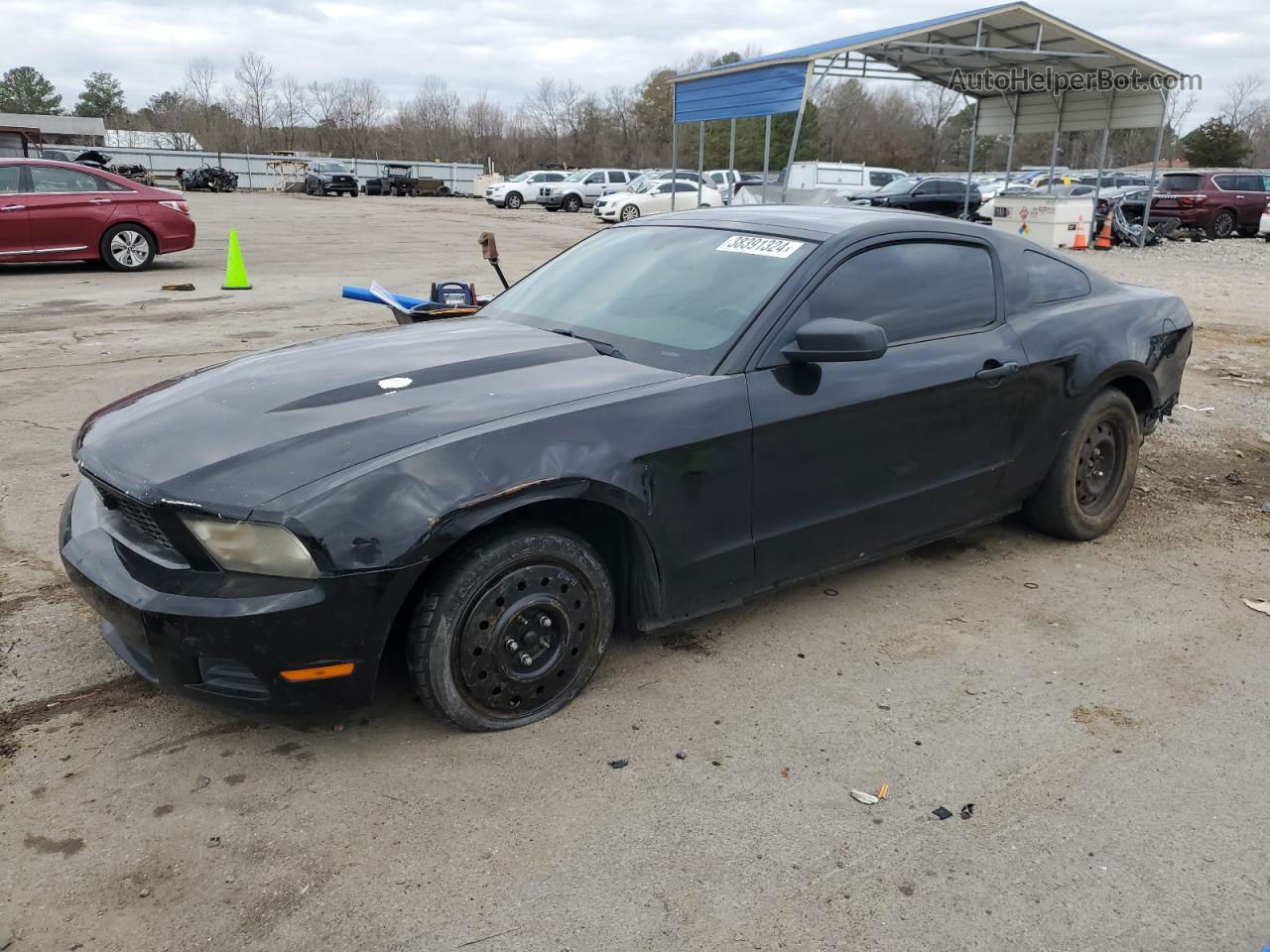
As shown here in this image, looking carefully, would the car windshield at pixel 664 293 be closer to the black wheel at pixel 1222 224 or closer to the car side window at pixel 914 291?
the car side window at pixel 914 291

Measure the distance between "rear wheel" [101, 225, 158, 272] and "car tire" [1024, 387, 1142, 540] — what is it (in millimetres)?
13045

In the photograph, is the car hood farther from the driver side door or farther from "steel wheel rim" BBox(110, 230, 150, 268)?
"steel wheel rim" BBox(110, 230, 150, 268)

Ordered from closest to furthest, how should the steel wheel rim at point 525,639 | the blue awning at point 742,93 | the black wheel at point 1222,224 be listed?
the steel wheel rim at point 525,639 → the blue awning at point 742,93 → the black wheel at point 1222,224

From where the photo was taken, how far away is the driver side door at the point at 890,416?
134 inches

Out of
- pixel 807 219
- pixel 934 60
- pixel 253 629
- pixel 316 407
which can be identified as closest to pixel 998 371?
pixel 807 219

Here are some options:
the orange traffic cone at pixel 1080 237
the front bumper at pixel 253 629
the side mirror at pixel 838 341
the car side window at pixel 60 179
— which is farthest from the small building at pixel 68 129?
the side mirror at pixel 838 341

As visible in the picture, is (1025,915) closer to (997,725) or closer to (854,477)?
(997,725)

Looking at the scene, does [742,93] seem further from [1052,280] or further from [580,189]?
[580,189]

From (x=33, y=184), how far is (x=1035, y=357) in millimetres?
12904

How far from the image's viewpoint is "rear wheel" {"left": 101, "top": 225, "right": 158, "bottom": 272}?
1359 cm

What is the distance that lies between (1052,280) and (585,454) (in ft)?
8.71

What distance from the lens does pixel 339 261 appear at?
53.8 ft

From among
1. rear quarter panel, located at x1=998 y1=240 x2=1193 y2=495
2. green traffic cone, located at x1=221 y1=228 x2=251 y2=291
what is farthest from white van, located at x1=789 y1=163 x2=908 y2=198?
rear quarter panel, located at x1=998 y1=240 x2=1193 y2=495

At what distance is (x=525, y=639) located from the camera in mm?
2979
